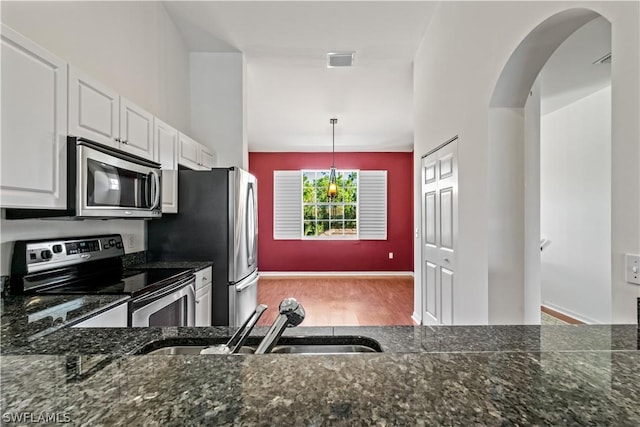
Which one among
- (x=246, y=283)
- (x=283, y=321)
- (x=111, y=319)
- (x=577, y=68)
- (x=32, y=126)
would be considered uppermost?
(x=577, y=68)

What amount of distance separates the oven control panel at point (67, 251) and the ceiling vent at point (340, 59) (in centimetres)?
275

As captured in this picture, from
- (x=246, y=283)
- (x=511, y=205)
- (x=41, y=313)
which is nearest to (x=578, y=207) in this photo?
(x=511, y=205)

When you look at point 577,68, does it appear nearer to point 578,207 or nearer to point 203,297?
point 578,207

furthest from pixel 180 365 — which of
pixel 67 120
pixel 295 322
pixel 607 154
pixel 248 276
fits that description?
pixel 607 154

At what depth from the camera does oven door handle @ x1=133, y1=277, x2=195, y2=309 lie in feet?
5.92

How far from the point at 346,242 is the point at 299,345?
6.65 metres

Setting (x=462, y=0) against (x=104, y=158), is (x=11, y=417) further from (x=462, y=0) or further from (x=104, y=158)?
(x=462, y=0)

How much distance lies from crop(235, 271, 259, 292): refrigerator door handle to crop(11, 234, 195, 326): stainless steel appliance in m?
0.58

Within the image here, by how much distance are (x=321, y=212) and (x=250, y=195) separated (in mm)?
4345

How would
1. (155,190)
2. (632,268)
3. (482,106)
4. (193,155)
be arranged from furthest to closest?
1. (193,155)
2. (155,190)
3. (482,106)
4. (632,268)

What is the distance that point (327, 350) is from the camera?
1047mm

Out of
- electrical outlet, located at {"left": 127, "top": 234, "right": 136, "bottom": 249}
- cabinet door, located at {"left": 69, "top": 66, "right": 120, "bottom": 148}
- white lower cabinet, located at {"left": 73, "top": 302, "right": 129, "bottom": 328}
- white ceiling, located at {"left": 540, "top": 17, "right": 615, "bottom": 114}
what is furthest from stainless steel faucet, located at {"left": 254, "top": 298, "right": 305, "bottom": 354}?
white ceiling, located at {"left": 540, "top": 17, "right": 615, "bottom": 114}

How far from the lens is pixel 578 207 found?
4.22 metres

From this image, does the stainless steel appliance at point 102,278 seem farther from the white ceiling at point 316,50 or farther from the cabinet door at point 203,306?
the white ceiling at point 316,50
